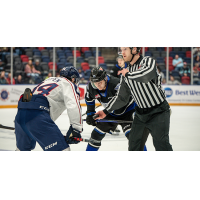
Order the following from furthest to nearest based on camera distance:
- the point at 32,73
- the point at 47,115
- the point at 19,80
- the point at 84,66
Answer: the point at 84,66, the point at 32,73, the point at 19,80, the point at 47,115

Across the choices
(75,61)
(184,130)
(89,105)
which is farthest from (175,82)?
(89,105)

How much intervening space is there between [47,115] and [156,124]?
81cm

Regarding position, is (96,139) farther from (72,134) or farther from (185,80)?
(185,80)

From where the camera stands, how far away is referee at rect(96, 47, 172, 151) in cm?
182

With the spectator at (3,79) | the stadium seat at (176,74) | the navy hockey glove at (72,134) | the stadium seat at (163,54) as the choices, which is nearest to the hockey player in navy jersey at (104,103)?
the navy hockey glove at (72,134)

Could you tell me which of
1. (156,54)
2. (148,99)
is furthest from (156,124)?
(156,54)

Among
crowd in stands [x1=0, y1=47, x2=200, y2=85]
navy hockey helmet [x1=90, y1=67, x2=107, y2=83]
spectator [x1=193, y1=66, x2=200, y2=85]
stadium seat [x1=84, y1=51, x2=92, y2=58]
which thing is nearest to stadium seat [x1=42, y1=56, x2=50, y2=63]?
crowd in stands [x1=0, y1=47, x2=200, y2=85]

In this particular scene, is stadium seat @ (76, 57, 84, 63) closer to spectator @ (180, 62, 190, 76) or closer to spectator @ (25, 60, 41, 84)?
spectator @ (25, 60, 41, 84)

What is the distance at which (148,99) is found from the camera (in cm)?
196

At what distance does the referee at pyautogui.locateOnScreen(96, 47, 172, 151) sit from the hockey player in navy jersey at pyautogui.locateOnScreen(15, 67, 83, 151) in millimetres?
451

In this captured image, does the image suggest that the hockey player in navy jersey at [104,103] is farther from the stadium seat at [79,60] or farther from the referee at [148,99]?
the stadium seat at [79,60]

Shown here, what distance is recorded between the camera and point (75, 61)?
365 inches

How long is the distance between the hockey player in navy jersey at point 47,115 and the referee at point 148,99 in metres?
0.45

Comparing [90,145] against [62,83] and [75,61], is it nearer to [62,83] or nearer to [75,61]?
[62,83]
